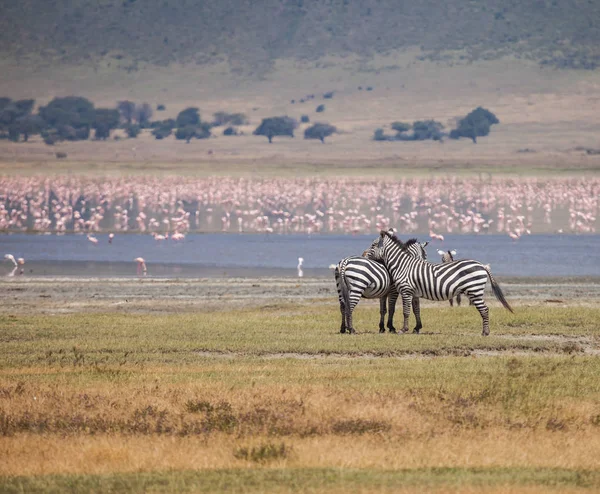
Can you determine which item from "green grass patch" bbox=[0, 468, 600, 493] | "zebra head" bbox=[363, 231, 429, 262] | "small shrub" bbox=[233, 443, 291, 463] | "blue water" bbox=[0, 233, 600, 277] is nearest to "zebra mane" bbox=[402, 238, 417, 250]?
"zebra head" bbox=[363, 231, 429, 262]

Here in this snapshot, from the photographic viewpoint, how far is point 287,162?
A: 118 meters

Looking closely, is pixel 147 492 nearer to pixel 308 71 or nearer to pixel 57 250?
pixel 57 250

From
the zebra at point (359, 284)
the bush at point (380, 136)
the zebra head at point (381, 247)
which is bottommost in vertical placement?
the zebra at point (359, 284)

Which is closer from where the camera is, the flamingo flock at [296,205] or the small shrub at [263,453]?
the small shrub at [263,453]

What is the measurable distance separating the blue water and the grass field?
71.0 feet

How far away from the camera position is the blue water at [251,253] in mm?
44750

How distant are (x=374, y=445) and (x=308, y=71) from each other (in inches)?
7178

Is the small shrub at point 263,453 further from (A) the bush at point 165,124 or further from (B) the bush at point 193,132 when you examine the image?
(A) the bush at point 165,124

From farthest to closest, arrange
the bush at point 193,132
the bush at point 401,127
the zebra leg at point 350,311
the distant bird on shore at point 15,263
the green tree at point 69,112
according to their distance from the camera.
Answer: the green tree at point 69,112, the bush at point 193,132, the bush at point 401,127, the distant bird on shore at point 15,263, the zebra leg at point 350,311

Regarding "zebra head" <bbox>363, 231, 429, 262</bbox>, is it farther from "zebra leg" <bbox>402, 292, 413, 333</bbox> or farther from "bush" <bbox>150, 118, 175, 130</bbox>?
"bush" <bbox>150, 118, 175, 130</bbox>

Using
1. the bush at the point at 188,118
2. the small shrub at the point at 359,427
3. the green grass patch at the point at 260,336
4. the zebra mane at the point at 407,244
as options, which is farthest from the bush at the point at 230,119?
the small shrub at the point at 359,427

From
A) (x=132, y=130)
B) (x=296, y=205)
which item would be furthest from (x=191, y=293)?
(x=132, y=130)

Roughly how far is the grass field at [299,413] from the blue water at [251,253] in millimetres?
21648

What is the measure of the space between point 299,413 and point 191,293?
69.3 feet
